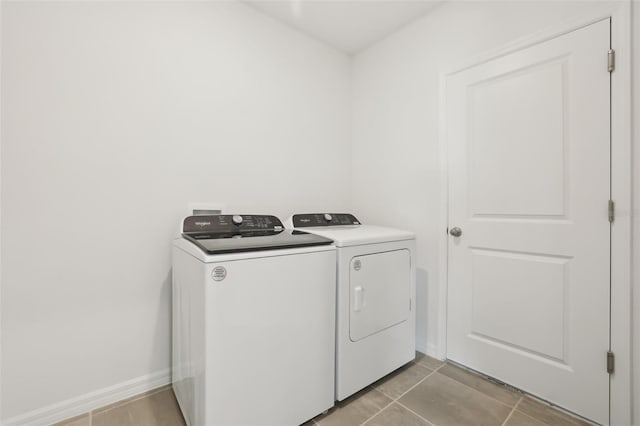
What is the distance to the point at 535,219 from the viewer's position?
1.59 meters

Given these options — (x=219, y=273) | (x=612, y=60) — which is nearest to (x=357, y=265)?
(x=219, y=273)

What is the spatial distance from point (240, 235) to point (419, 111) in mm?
1560

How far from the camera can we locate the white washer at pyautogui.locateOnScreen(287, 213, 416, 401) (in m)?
1.49

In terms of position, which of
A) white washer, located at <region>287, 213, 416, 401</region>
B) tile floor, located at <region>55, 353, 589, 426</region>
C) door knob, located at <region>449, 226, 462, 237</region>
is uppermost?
door knob, located at <region>449, 226, 462, 237</region>

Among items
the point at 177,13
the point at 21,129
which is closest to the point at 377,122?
the point at 177,13

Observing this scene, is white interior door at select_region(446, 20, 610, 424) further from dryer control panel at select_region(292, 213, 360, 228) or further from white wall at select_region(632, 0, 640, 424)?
dryer control panel at select_region(292, 213, 360, 228)

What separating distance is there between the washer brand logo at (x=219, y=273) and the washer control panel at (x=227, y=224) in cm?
53

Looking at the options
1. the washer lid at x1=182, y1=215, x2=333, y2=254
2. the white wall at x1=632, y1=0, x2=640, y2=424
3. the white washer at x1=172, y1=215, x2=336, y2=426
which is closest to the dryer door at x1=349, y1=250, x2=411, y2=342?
the white washer at x1=172, y1=215, x2=336, y2=426

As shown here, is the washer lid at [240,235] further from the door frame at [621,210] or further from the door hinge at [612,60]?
the door hinge at [612,60]

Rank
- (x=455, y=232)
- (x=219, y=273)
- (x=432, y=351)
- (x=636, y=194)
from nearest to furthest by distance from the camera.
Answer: (x=219, y=273), (x=636, y=194), (x=455, y=232), (x=432, y=351)

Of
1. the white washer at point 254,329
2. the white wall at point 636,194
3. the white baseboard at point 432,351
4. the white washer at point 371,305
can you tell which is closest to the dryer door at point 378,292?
the white washer at point 371,305

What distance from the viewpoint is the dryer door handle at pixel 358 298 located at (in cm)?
153

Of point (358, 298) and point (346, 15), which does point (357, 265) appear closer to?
point (358, 298)

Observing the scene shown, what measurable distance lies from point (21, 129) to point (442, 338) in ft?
8.69
